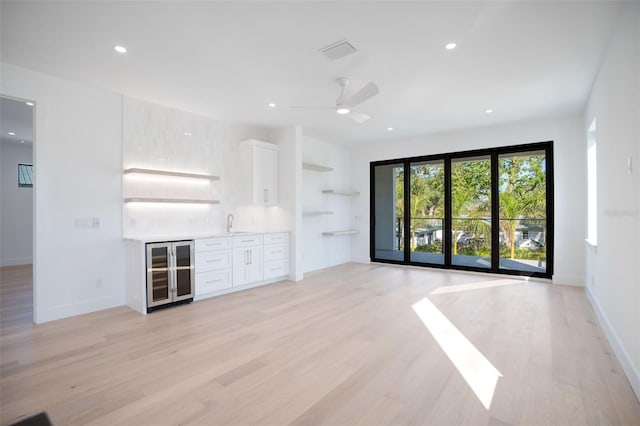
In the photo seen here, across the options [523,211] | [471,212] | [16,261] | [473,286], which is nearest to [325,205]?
[471,212]

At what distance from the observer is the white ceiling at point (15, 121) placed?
488cm

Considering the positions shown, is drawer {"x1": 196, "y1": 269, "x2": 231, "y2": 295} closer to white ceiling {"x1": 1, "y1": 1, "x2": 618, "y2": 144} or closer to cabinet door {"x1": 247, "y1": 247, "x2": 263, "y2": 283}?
cabinet door {"x1": 247, "y1": 247, "x2": 263, "y2": 283}

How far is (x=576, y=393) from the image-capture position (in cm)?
216

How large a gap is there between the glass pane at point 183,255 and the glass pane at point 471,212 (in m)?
5.08

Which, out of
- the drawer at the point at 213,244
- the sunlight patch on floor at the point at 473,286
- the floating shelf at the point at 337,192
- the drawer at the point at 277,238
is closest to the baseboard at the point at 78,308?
the drawer at the point at 213,244

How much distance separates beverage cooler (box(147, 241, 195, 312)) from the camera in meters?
3.95

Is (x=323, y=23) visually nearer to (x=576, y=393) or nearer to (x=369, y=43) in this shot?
(x=369, y=43)

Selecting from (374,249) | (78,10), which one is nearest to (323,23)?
(78,10)

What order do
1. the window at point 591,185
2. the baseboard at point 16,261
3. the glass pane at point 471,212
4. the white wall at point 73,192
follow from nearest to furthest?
the white wall at point 73,192
the window at point 591,185
the glass pane at point 471,212
the baseboard at point 16,261

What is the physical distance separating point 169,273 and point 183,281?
8.8 inches

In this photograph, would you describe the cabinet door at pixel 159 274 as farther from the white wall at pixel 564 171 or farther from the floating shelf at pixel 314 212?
the white wall at pixel 564 171

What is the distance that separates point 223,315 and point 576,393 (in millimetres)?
3331

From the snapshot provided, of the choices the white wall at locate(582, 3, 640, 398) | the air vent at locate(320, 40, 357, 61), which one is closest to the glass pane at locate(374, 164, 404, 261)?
the white wall at locate(582, 3, 640, 398)

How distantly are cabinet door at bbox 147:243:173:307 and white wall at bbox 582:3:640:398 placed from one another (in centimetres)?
454
